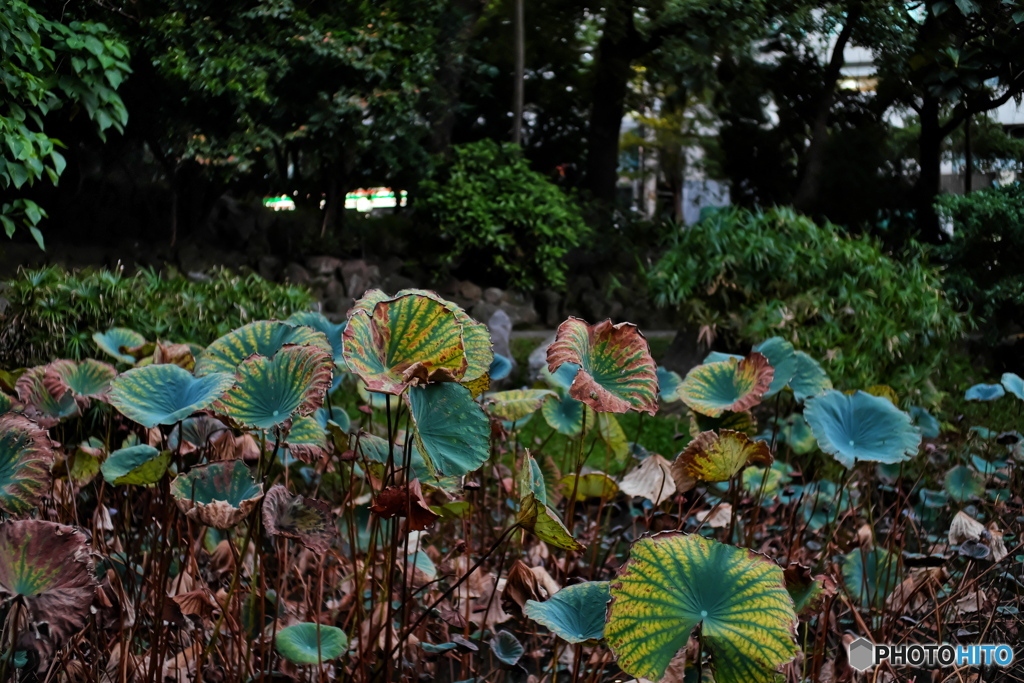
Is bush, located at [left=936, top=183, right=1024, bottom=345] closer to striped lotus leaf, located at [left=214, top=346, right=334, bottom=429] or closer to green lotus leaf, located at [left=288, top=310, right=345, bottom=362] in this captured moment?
green lotus leaf, located at [left=288, top=310, right=345, bottom=362]

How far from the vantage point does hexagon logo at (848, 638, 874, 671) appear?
1.03m

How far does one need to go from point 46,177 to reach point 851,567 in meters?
2.55

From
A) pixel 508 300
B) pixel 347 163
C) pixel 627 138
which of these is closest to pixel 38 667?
pixel 347 163

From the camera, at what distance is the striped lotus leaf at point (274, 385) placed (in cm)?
78

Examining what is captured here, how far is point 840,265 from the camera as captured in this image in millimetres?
2879

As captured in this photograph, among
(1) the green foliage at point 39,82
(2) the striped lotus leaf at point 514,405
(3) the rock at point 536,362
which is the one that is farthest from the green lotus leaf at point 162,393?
(3) the rock at point 536,362

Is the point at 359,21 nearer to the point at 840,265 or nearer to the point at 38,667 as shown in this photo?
the point at 840,265

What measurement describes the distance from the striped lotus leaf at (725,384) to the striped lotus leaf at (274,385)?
1.94ft

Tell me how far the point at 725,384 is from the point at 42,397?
3.49ft

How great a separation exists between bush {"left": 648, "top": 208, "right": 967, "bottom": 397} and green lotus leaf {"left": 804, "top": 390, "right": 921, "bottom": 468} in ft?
4.02

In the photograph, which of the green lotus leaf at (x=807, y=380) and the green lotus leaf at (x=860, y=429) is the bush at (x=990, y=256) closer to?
the green lotus leaf at (x=807, y=380)

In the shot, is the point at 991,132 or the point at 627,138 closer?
the point at 991,132

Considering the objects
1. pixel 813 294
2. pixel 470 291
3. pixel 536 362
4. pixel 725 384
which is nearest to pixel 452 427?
pixel 725 384

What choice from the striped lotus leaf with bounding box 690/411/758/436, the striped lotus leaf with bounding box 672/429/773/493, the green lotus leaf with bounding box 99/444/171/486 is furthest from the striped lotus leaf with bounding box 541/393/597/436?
the green lotus leaf with bounding box 99/444/171/486
